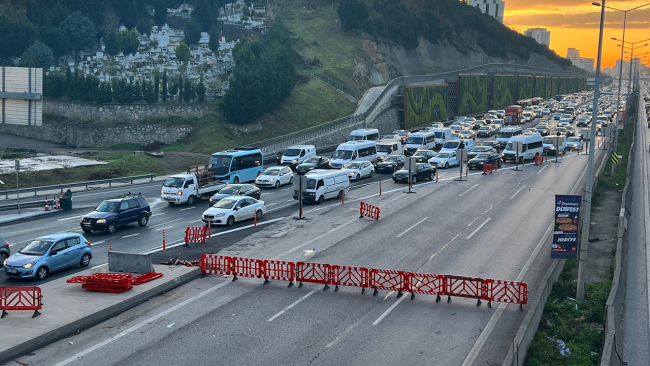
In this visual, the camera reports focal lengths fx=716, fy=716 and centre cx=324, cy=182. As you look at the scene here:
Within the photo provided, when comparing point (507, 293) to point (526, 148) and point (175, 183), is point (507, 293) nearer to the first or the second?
point (175, 183)

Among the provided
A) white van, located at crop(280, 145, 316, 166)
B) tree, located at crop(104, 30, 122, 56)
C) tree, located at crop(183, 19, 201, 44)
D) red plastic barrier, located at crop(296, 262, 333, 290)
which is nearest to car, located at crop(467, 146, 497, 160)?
white van, located at crop(280, 145, 316, 166)

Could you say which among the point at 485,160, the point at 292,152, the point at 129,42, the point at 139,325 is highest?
the point at 129,42

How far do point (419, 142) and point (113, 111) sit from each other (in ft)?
98.1

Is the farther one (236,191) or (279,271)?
(236,191)

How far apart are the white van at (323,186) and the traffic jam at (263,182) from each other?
6cm

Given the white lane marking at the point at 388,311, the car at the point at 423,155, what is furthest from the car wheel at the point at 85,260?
the car at the point at 423,155

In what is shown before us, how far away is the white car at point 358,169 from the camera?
160 ft

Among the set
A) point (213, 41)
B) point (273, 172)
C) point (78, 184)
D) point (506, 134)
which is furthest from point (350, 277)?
→ point (213, 41)

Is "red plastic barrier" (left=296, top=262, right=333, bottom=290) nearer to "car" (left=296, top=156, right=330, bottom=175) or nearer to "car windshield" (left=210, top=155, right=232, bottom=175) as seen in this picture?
"car windshield" (left=210, top=155, right=232, bottom=175)

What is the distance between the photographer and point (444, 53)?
145 metres

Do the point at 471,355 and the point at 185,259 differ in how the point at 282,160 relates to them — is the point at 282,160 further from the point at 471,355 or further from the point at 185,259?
the point at 471,355

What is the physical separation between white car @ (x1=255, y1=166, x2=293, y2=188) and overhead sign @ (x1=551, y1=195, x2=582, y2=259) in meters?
24.9

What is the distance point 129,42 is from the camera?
103125mm

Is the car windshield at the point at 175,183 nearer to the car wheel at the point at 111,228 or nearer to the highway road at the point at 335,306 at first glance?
the highway road at the point at 335,306
